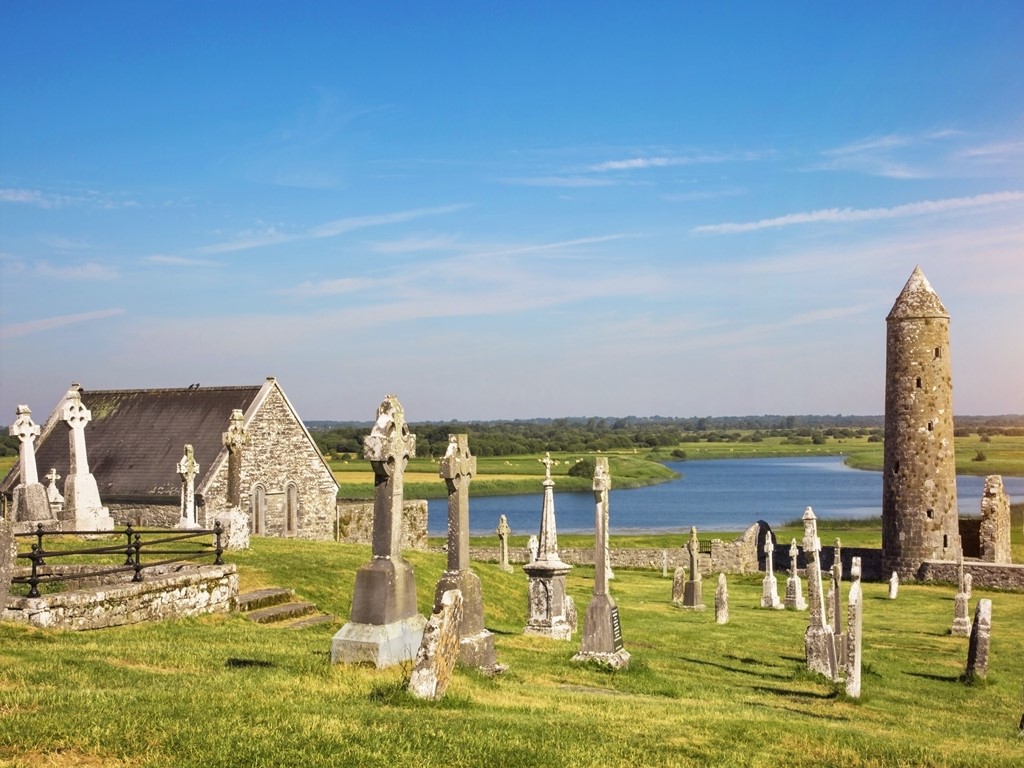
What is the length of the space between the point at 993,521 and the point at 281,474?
2839cm

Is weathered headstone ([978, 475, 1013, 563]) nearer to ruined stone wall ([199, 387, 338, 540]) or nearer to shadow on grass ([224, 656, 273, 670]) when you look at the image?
ruined stone wall ([199, 387, 338, 540])

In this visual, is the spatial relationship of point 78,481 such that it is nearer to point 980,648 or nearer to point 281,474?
point 281,474

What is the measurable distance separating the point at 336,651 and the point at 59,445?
30.9 meters

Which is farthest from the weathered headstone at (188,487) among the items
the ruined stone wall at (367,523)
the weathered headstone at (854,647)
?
the weathered headstone at (854,647)

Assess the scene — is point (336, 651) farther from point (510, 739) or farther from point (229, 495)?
point (229, 495)

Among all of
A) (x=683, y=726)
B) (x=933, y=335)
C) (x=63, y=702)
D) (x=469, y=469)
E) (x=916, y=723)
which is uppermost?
(x=933, y=335)

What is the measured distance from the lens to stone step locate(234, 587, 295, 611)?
17094 millimetres

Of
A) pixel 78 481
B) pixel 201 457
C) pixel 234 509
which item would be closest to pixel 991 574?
pixel 234 509

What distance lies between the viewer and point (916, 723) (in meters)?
13.1

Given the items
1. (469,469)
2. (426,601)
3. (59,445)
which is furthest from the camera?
(59,445)

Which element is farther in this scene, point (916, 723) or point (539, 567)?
point (539, 567)

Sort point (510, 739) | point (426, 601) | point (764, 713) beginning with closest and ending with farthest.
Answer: point (510, 739) < point (764, 713) < point (426, 601)

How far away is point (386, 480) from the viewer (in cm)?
1165

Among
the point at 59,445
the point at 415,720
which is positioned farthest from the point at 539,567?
the point at 59,445
